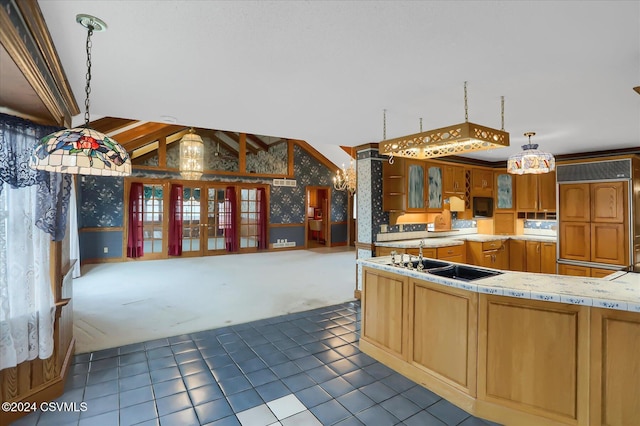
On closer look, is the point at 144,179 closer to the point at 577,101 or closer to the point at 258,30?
the point at 258,30

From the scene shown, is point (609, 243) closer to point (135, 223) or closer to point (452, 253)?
point (452, 253)

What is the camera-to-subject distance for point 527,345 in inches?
78.8

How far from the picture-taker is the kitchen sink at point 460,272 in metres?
2.60

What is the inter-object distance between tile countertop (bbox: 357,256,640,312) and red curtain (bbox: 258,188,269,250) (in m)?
6.99

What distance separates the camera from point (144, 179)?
7.64 meters

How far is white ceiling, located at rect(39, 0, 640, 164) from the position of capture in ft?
5.02

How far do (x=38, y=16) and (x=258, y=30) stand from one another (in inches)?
40.0

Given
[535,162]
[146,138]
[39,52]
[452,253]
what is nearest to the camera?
[39,52]

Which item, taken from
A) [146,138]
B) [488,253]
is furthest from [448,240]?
[146,138]

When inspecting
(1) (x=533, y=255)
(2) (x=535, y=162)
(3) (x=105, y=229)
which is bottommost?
(1) (x=533, y=255)

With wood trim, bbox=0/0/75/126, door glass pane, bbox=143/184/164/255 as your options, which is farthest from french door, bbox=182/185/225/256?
wood trim, bbox=0/0/75/126

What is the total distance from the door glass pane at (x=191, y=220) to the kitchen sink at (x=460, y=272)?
22.9 ft

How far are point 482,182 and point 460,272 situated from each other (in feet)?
13.3

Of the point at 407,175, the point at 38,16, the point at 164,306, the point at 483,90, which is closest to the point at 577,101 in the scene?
the point at 483,90
